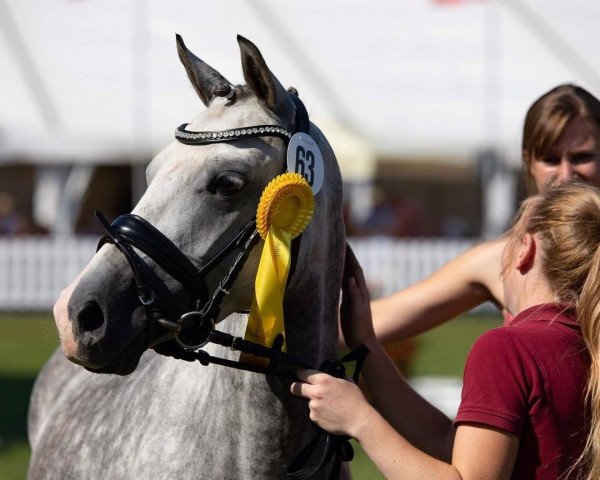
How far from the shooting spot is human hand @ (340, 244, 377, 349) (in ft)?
10.2

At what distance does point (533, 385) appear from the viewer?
2510 mm

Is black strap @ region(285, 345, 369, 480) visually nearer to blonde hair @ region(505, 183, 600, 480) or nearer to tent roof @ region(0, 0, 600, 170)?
blonde hair @ region(505, 183, 600, 480)

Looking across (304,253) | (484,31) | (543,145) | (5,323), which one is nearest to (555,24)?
(484,31)

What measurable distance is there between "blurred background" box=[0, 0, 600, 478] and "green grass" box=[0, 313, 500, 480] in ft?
2.45

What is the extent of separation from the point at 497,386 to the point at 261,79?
993 millimetres

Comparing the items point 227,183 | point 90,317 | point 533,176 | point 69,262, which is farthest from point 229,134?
point 69,262

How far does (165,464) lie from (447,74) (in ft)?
54.1

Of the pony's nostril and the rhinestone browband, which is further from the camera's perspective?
the rhinestone browband

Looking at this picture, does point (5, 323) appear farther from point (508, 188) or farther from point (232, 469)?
point (232, 469)

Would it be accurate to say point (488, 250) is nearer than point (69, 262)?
Yes

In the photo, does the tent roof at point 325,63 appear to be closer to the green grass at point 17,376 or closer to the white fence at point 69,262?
the white fence at point 69,262

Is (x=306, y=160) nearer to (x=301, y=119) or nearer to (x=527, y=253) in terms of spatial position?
(x=301, y=119)

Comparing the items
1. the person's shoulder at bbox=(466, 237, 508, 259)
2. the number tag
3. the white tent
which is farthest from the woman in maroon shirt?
the white tent

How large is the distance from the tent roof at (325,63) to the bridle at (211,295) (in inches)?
559
